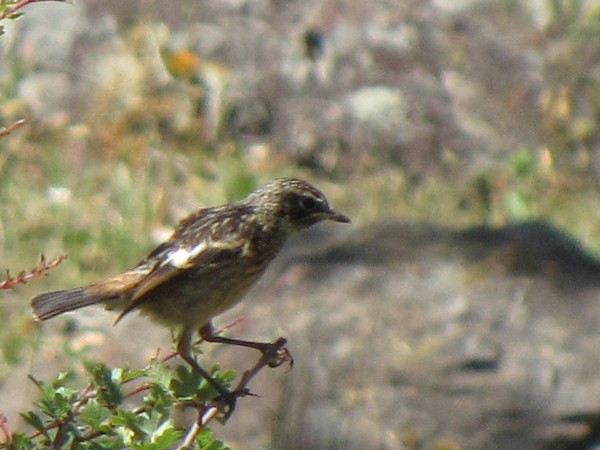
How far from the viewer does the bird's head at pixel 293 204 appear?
5059mm

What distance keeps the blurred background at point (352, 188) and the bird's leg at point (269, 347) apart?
47.6 inches

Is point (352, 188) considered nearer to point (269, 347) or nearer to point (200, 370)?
point (269, 347)

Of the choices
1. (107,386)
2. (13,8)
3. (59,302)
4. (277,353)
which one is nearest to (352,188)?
(59,302)

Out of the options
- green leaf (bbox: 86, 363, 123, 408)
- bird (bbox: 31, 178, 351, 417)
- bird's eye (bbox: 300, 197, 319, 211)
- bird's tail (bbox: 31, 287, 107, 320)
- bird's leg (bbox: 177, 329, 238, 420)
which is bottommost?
green leaf (bbox: 86, 363, 123, 408)

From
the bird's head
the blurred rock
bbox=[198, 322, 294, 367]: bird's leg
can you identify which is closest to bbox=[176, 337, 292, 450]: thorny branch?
bbox=[198, 322, 294, 367]: bird's leg

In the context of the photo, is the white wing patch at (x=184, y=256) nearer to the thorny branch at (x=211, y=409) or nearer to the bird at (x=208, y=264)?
the bird at (x=208, y=264)

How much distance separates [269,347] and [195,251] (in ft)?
3.25

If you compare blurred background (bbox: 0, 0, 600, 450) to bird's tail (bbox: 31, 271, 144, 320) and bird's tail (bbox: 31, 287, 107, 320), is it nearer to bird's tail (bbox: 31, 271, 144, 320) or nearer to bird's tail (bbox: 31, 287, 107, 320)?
bird's tail (bbox: 31, 271, 144, 320)

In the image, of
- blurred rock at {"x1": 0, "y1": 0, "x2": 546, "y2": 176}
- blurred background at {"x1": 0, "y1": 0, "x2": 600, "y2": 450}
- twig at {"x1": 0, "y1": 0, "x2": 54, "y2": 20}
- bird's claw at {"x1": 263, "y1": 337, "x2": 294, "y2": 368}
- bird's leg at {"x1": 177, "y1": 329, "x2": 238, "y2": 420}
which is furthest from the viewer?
blurred rock at {"x1": 0, "y1": 0, "x2": 546, "y2": 176}

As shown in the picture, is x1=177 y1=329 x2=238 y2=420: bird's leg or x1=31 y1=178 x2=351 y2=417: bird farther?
x1=31 y1=178 x2=351 y2=417: bird

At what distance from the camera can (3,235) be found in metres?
8.72

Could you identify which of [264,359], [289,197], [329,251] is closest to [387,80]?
[329,251]

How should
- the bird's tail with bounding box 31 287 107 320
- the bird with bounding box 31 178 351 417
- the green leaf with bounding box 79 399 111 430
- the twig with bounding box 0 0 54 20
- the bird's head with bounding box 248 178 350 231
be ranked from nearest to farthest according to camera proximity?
the twig with bounding box 0 0 54 20 → the green leaf with bounding box 79 399 111 430 → the bird's tail with bounding box 31 287 107 320 → the bird with bounding box 31 178 351 417 → the bird's head with bounding box 248 178 350 231

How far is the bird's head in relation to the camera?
5059 millimetres
